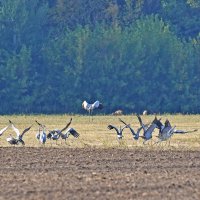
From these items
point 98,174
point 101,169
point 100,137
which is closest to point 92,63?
point 100,137

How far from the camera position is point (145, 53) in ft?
205

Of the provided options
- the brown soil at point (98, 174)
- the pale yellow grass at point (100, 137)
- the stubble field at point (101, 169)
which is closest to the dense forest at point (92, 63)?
the pale yellow grass at point (100, 137)

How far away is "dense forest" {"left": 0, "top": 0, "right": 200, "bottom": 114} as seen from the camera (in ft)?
197

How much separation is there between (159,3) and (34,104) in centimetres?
1197

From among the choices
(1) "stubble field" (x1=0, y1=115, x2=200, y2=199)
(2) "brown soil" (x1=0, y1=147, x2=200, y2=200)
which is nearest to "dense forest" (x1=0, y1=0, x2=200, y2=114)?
(1) "stubble field" (x1=0, y1=115, x2=200, y2=199)

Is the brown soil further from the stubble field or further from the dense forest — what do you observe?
the dense forest

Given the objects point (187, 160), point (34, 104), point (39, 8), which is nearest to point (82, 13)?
point (39, 8)

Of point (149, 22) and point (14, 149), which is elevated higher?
point (149, 22)

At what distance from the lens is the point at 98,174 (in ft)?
58.6

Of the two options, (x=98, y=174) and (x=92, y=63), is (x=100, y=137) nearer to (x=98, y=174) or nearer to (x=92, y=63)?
(x=98, y=174)

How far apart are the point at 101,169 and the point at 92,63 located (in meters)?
42.6

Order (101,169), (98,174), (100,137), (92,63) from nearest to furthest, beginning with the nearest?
(98,174) < (101,169) < (100,137) < (92,63)

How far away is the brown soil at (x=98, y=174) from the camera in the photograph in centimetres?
1503

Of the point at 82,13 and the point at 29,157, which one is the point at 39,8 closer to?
the point at 82,13
